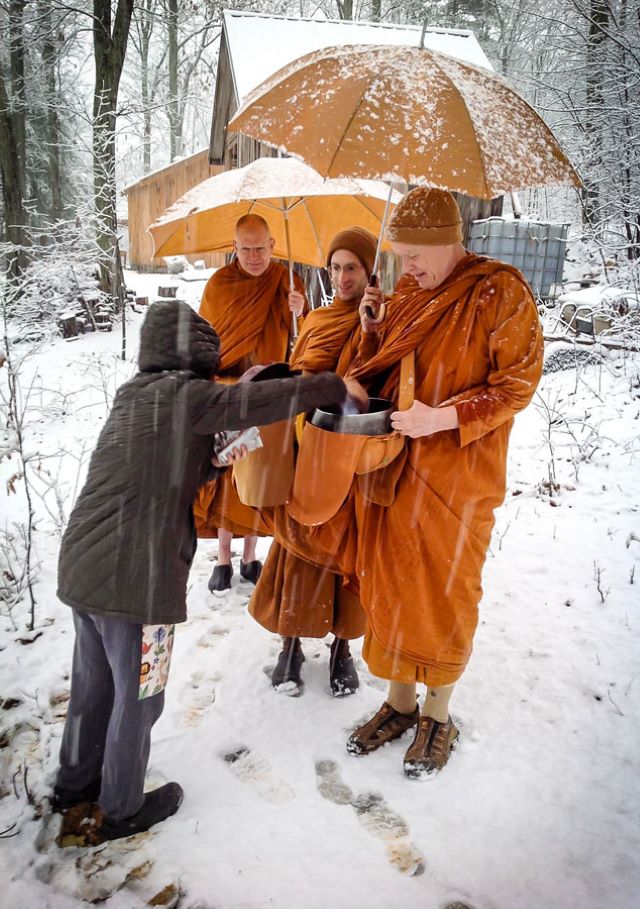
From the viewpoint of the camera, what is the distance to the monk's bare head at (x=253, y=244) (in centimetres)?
321

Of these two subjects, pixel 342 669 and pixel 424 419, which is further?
pixel 342 669

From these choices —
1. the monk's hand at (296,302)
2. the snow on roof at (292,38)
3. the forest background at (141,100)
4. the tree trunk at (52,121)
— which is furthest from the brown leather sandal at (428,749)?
the tree trunk at (52,121)

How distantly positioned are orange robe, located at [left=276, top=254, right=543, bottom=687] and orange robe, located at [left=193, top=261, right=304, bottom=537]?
3.85 feet

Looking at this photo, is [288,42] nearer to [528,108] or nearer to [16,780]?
[528,108]

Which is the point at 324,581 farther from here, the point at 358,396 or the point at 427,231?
the point at 427,231

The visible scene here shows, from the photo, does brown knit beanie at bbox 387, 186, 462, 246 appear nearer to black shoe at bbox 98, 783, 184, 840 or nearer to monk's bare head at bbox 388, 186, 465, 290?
monk's bare head at bbox 388, 186, 465, 290

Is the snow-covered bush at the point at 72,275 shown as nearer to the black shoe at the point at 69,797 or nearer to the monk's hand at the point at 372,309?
the monk's hand at the point at 372,309

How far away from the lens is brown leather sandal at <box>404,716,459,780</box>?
2.32m

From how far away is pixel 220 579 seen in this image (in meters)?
3.66

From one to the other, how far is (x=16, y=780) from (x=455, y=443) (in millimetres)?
2079

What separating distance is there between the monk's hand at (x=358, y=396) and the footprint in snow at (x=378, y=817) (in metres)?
1.47

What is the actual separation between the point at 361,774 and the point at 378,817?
0.21 meters

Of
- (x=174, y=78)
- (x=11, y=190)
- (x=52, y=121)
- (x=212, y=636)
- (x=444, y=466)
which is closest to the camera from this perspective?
(x=444, y=466)

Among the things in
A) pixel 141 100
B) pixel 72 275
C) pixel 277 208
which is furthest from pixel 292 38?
pixel 141 100
